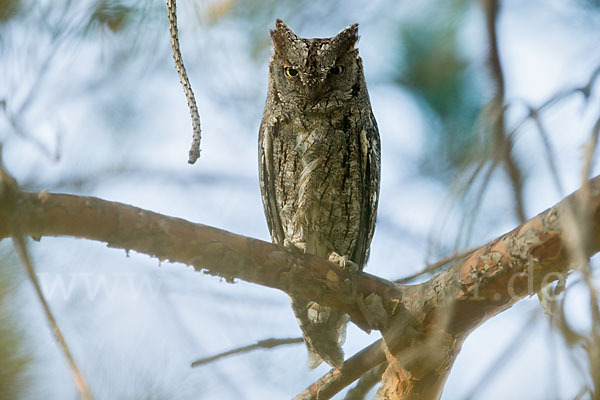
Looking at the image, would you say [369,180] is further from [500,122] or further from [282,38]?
[500,122]

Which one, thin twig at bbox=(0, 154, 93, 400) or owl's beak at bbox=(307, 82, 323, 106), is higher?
owl's beak at bbox=(307, 82, 323, 106)

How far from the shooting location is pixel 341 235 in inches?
111

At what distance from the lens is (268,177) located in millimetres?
2818

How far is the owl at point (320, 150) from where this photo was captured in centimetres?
271

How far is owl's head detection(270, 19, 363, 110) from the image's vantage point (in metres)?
2.81

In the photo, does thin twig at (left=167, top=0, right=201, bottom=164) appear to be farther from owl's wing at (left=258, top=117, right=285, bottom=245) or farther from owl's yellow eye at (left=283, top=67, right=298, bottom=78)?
owl's yellow eye at (left=283, top=67, right=298, bottom=78)

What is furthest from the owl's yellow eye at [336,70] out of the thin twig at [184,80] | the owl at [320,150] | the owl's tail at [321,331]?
the thin twig at [184,80]

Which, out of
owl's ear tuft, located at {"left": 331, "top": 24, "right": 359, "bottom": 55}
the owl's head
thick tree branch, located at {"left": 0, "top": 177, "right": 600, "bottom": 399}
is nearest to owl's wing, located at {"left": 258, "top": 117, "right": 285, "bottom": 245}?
the owl's head

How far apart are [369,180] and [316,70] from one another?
580 millimetres

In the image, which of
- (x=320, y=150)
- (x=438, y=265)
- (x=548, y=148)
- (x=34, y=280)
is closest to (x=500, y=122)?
(x=548, y=148)

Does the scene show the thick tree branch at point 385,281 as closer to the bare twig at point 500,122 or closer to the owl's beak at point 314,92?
the bare twig at point 500,122

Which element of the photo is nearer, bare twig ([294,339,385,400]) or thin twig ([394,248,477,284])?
thin twig ([394,248,477,284])

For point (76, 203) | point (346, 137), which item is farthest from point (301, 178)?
point (76, 203)

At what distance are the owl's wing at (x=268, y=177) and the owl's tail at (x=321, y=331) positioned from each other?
49 cm
